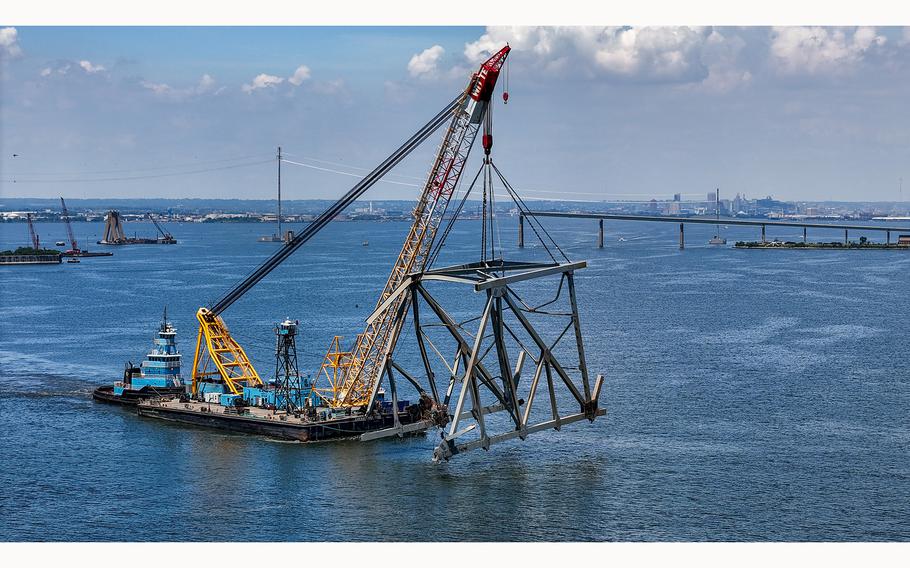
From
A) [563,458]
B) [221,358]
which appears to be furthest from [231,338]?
[563,458]

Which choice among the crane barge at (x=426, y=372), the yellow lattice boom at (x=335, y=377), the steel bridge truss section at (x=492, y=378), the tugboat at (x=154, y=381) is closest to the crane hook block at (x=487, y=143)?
the crane barge at (x=426, y=372)

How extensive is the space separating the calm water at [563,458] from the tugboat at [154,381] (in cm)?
143

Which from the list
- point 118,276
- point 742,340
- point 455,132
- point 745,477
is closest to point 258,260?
point 118,276

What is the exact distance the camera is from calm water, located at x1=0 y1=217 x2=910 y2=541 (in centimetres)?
4156

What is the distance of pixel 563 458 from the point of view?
48688mm

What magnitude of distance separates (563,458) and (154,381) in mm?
23770

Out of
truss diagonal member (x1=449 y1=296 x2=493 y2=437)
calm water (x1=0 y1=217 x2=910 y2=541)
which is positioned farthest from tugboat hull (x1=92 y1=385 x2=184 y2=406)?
truss diagonal member (x1=449 y1=296 x2=493 y2=437)

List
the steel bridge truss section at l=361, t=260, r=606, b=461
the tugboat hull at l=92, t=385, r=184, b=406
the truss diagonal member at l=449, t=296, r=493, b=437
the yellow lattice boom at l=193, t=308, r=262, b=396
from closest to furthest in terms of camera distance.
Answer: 1. the truss diagonal member at l=449, t=296, r=493, b=437
2. the steel bridge truss section at l=361, t=260, r=606, b=461
3. the yellow lattice boom at l=193, t=308, r=262, b=396
4. the tugboat hull at l=92, t=385, r=184, b=406

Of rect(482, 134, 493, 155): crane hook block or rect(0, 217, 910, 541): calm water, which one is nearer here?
rect(0, 217, 910, 541): calm water

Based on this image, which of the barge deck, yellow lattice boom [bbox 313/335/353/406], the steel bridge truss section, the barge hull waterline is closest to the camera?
the steel bridge truss section

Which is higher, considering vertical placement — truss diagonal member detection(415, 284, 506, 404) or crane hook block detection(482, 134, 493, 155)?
crane hook block detection(482, 134, 493, 155)

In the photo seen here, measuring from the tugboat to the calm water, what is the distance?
143 cm

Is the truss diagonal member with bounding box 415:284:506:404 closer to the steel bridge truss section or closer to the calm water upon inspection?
the steel bridge truss section

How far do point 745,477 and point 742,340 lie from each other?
34.3 meters
